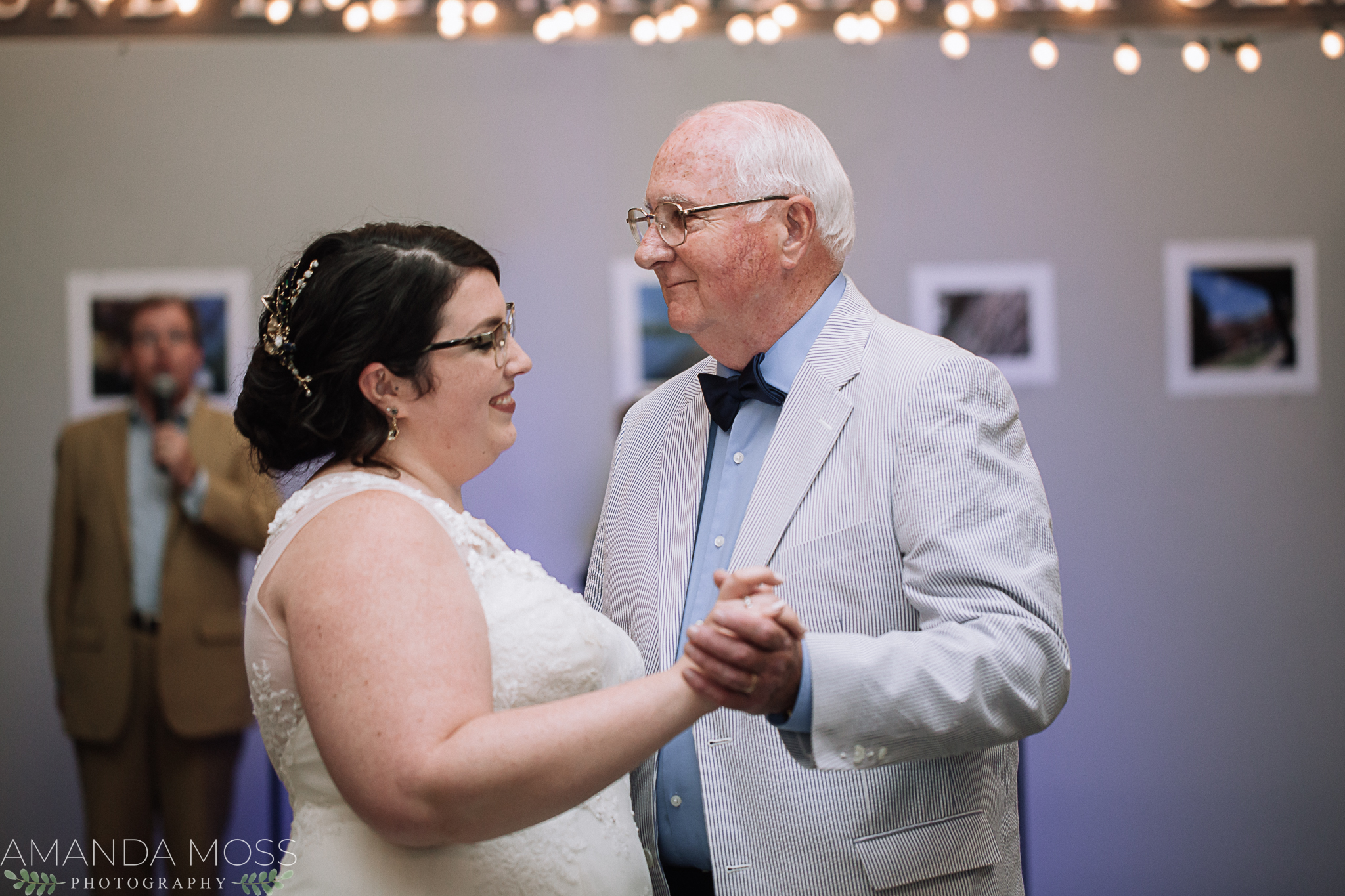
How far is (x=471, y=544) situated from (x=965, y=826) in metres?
0.86

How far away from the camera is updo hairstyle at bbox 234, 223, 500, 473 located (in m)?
1.58

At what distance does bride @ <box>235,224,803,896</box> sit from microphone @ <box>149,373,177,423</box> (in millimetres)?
2573

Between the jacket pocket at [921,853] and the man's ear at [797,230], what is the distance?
968 millimetres

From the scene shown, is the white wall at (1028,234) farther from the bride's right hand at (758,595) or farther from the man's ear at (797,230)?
the bride's right hand at (758,595)

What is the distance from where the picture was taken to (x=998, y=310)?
4.17m

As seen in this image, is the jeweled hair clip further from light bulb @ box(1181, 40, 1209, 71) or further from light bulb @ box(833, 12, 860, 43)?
light bulb @ box(1181, 40, 1209, 71)

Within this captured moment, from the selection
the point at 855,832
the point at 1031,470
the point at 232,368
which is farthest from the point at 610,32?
the point at 855,832

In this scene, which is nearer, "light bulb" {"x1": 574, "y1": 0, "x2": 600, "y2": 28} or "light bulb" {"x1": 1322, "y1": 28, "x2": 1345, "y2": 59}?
"light bulb" {"x1": 574, "y1": 0, "x2": 600, "y2": 28}

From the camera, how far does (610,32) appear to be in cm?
413

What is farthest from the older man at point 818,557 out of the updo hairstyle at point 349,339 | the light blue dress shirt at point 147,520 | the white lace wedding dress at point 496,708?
the light blue dress shirt at point 147,520

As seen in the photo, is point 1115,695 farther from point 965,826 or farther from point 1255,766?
point 965,826

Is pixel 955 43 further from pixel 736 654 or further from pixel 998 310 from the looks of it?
pixel 736 654

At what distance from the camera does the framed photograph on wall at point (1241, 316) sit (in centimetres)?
421

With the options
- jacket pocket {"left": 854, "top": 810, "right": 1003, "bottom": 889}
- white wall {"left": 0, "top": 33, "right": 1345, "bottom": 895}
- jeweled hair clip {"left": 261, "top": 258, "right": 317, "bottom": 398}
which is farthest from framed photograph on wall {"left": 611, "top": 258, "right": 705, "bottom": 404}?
jacket pocket {"left": 854, "top": 810, "right": 1003, "bottom": 889}
